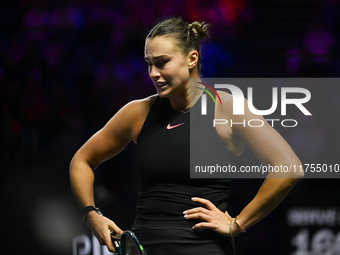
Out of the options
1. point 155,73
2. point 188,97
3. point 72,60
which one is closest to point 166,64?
point 155,73

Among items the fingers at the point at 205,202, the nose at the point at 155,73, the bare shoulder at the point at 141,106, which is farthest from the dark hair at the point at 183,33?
the fingers at the point at 205,202

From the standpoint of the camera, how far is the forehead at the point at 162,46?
1353 mm

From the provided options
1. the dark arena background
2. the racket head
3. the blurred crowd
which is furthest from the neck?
the blurred crowd

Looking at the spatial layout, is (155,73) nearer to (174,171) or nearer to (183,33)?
(183,33)

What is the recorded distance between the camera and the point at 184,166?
132 cm

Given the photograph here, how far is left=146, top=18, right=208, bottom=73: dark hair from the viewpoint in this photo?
4.50ft

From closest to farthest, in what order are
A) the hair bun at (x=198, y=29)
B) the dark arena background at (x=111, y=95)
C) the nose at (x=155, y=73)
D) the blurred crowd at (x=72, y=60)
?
the nose at (x=155, y=73), the hair bun at (x=198, y=29), the dark arena background at (x=111, y=95), the blurred crowd at (x=72, y=60)

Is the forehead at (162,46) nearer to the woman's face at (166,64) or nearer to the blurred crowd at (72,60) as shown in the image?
the woman's face at (166,64)

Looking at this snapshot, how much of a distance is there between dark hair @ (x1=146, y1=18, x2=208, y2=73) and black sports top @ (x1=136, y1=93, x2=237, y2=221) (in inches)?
7.7

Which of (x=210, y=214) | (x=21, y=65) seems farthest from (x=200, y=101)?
(x=21, y=65)

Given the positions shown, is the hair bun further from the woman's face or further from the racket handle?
the racket handle

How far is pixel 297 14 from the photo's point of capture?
504 cm

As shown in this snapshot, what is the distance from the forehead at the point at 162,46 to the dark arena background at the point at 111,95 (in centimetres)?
191

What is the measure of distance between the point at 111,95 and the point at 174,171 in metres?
3.40
